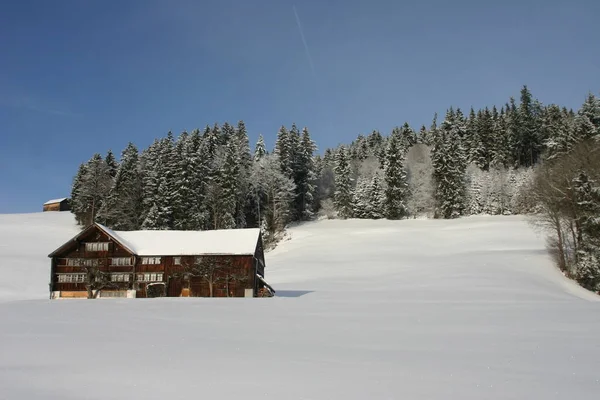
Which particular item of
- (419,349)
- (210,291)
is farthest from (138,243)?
(419,349)

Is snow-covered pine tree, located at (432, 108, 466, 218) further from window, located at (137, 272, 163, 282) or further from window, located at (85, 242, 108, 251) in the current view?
window, located at (85, 242, 108, 251)

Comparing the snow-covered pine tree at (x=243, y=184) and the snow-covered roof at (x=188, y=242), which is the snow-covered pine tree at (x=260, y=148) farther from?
the snow-covered roof at (x=188, y=242)

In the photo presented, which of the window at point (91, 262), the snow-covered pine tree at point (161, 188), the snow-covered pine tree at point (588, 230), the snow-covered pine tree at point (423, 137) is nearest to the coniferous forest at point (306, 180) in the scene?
the snow-covered pine tree at point (161, 188)

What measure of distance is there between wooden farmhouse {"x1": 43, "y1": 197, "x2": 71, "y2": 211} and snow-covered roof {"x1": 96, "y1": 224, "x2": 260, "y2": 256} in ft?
239

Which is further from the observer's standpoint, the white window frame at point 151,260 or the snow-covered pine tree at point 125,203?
the snow-covered pine tree at point 125,203

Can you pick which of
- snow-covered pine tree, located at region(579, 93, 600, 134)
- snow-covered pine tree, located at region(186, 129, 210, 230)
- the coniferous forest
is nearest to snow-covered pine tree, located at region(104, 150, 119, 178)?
the coniferous forest

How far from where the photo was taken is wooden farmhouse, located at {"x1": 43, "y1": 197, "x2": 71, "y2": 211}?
108 metres

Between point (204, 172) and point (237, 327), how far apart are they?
189ft

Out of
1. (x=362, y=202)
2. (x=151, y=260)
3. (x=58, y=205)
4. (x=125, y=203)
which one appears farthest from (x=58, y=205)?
(x=151, y=260)

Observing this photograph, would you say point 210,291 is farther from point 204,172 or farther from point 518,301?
point 204,172

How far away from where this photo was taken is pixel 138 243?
4462 cm

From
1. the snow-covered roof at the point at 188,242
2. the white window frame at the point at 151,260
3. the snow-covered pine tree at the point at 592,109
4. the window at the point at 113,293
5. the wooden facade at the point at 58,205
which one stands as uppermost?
the snow-covered pine tree at the point at 592,109

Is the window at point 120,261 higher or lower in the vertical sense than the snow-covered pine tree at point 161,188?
lower

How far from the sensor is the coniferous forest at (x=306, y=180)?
69.4 meters
